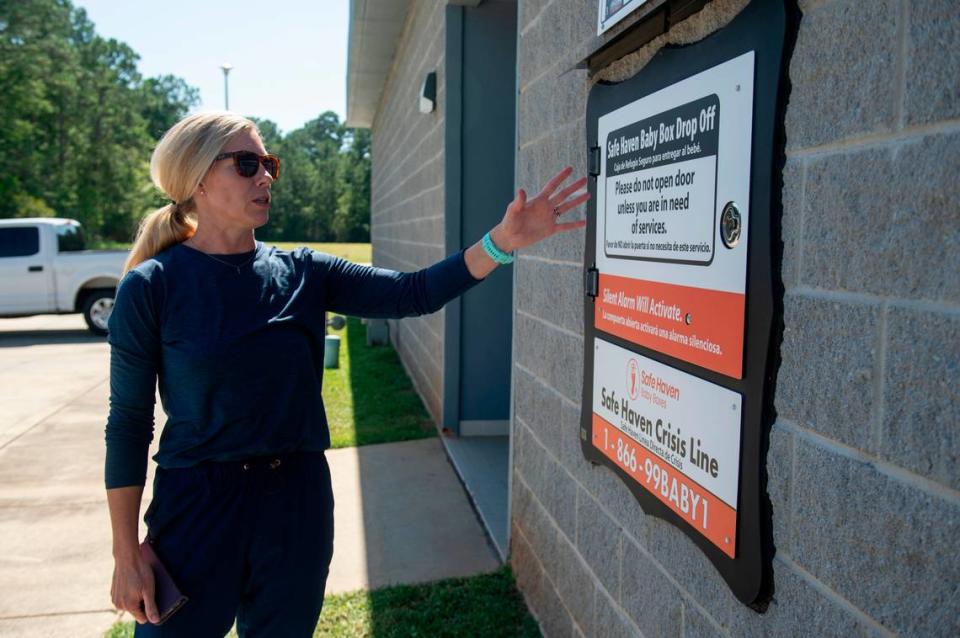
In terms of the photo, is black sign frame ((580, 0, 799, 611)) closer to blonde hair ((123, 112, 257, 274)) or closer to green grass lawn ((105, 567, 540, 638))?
blonde hair ((123, 112, 257, 274))

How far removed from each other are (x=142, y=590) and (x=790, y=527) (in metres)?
1.72

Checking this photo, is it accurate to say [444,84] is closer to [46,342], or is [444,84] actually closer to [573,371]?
[573,371]

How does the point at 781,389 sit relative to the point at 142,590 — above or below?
above

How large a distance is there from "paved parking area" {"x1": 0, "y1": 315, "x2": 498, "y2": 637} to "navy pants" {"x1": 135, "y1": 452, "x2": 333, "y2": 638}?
1.80m

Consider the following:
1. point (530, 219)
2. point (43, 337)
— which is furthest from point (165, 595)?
point (43, 337)

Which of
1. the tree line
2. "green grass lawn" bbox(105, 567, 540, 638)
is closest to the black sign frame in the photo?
"green grass lawn" bbox(105, 567, 540, 638)

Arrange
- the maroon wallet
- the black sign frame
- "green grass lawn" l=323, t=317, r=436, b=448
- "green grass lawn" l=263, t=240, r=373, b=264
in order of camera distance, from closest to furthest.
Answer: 1. the black sign frame
2. the maroon wallet
3. "green grass lawn" l=323, t=317, r=436, b=448
4. "green grass lawn" l=263, t=240, r=373, b=264

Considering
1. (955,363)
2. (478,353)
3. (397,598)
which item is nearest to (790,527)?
(955,363)

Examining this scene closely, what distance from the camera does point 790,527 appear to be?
171 cm

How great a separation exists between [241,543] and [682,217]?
1529 mm

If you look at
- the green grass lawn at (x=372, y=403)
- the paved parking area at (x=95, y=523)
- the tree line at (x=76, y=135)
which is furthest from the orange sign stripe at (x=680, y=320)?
the tree line at (x=76, y=135)

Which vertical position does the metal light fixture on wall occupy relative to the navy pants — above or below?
above

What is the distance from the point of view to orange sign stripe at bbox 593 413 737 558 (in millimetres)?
1930

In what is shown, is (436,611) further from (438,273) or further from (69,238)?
(69,238)
